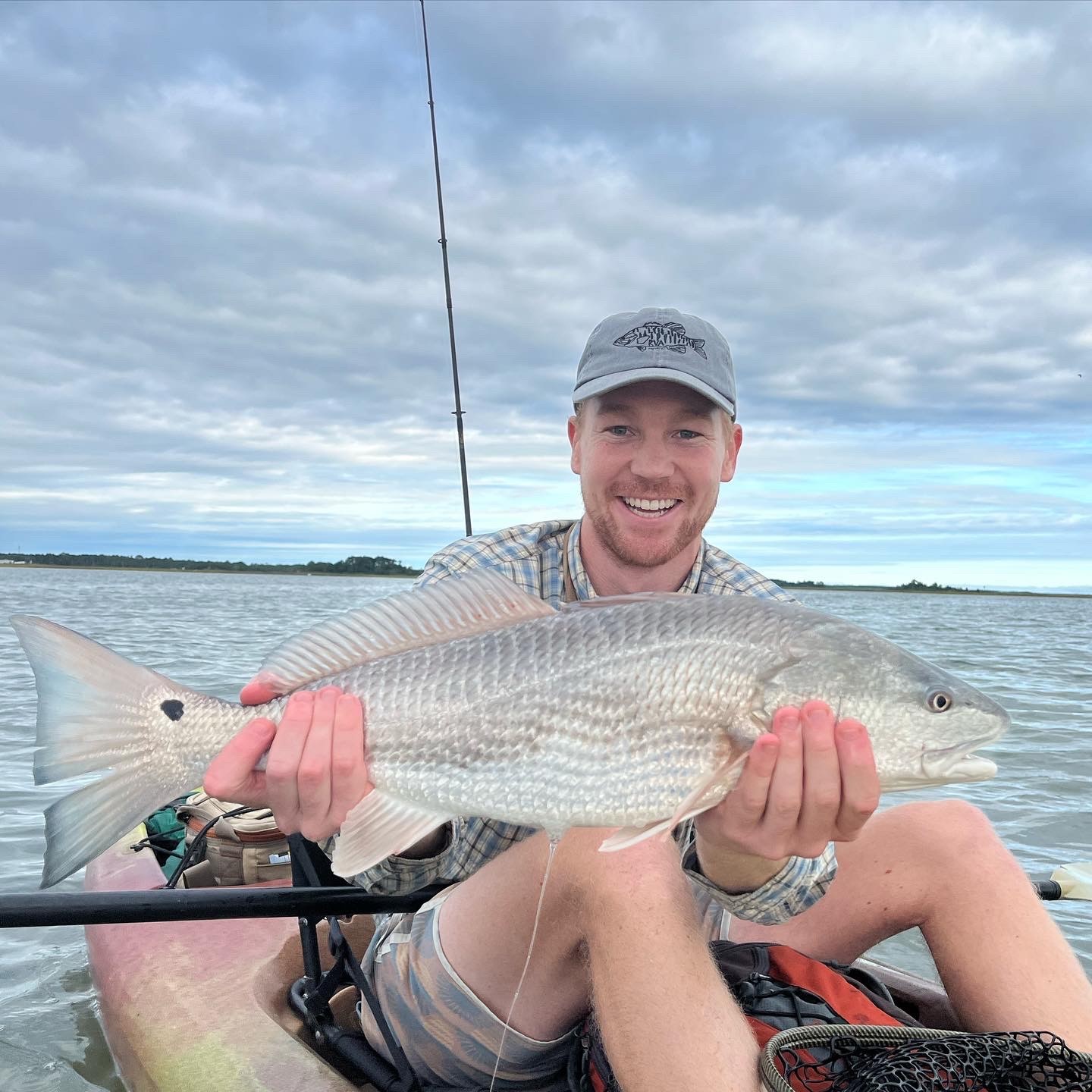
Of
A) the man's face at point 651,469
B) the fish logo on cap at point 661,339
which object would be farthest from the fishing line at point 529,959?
the fish logo on cap at point 661,339

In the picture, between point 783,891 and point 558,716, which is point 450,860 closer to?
point 558,716

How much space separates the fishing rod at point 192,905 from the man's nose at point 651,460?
1.62 m

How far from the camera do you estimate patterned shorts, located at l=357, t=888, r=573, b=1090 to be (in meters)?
2.50

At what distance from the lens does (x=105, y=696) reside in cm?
237

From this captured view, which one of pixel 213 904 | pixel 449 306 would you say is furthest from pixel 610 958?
pixel 449 306

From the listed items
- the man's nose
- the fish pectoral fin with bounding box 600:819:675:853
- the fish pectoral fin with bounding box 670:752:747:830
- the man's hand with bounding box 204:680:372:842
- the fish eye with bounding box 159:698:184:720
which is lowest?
the fish pectoral fin with bounding box 600:819:675:853

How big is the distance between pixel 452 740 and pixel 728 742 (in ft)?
2.32

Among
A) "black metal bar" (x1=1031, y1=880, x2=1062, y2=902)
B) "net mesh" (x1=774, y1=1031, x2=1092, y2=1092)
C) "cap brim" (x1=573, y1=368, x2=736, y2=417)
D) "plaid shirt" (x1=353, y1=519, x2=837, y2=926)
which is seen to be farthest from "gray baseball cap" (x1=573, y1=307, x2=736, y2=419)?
"black metal bar" (x1=1031, y1=880, x2=1062, y2=902)

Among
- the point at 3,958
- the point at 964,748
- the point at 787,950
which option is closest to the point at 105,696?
the point at 787,950

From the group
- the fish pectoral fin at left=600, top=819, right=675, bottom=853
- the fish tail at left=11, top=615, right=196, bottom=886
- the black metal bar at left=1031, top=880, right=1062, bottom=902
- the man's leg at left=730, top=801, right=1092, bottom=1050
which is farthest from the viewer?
the black metal bar at left=1031, top=880, right=1062, bottom=902

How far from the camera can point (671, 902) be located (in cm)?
227

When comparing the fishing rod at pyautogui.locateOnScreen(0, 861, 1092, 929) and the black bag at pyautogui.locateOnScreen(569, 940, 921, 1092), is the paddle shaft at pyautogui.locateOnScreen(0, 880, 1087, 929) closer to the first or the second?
the fishing rod at pyautogui.locateOnScreen(0, 861, 1092, 929)

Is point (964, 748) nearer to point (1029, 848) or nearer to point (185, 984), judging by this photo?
point (185, 984)

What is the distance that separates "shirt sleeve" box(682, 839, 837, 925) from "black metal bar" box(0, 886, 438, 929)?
0.91m
